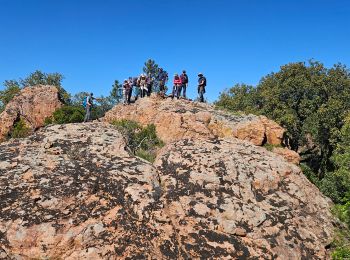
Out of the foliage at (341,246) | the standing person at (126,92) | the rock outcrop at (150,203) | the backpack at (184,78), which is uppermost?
the backpack at (184,78)

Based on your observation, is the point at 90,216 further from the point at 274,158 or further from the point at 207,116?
the point at 207,116

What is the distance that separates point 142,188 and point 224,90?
115 feet

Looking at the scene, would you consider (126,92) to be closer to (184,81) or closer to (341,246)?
(184,81)

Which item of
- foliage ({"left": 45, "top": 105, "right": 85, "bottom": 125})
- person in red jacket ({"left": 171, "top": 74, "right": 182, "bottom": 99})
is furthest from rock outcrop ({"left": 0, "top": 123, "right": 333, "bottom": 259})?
person in red jacket ({"left": 171, "top": 74, "right": 182, "bottom": 99})

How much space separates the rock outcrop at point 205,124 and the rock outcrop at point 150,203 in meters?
2.50

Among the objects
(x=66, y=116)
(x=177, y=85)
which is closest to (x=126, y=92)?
(x=177, y=85)

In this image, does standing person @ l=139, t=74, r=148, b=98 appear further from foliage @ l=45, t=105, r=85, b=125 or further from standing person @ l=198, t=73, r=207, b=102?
foliage @ l=45, t=105, r=85, b=125

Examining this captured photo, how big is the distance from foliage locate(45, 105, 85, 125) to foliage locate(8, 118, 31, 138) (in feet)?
4.28

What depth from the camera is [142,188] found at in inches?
476

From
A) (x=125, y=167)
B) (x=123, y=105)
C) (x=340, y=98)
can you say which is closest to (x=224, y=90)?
Result: (x=340, y=98)

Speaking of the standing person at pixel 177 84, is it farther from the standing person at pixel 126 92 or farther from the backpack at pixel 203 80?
the standing person at pixel 126 92

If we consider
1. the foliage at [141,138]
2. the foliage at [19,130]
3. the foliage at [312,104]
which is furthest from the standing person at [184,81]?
the foliage at [312,104]

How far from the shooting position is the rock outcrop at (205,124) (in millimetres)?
17891

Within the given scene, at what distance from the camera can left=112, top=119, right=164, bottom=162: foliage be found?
54.4ft
